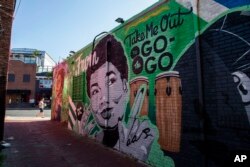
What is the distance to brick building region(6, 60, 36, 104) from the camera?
2098 inches

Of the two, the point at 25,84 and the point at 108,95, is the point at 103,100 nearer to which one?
the point at 108,95

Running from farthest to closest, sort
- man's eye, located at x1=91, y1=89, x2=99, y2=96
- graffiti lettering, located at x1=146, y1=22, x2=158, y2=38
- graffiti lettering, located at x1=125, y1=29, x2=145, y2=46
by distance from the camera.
Result: man's eye, located at x1=91, y1=89, x2=99, y2=96 → graffiti lettering, located at x1=125, y1=29, x2=145, y2=46 → graffiti lettering, located at x1=146, y1=22, x2=158, y2=38

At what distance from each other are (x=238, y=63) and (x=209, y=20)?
116 centimetres

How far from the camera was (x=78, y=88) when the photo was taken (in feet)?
45.9

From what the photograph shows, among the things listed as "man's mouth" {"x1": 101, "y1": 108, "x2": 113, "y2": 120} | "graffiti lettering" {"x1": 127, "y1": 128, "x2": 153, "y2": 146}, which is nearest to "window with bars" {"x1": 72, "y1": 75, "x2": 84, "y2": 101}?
"man's mouth" {"x1": 101, "y1": 108, "x2": 113, "y2": 120}

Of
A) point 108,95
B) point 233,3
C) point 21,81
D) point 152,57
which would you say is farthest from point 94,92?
point 21,81

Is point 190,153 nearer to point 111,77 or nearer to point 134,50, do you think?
point 134,50

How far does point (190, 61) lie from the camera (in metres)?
6.07

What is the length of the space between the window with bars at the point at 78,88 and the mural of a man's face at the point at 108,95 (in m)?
1.75

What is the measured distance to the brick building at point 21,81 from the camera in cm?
5328

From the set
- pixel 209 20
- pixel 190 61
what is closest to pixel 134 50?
pixel 190 61

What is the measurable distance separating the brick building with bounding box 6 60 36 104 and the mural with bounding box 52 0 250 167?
46.2 metres

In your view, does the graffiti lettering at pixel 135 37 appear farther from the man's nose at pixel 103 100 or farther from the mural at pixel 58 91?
the mural at pixel 58 91

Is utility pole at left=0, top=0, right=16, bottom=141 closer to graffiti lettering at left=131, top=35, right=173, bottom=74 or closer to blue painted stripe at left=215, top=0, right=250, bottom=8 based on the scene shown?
graffiti lettering at left=131, top=35, right=173, bottom=74
